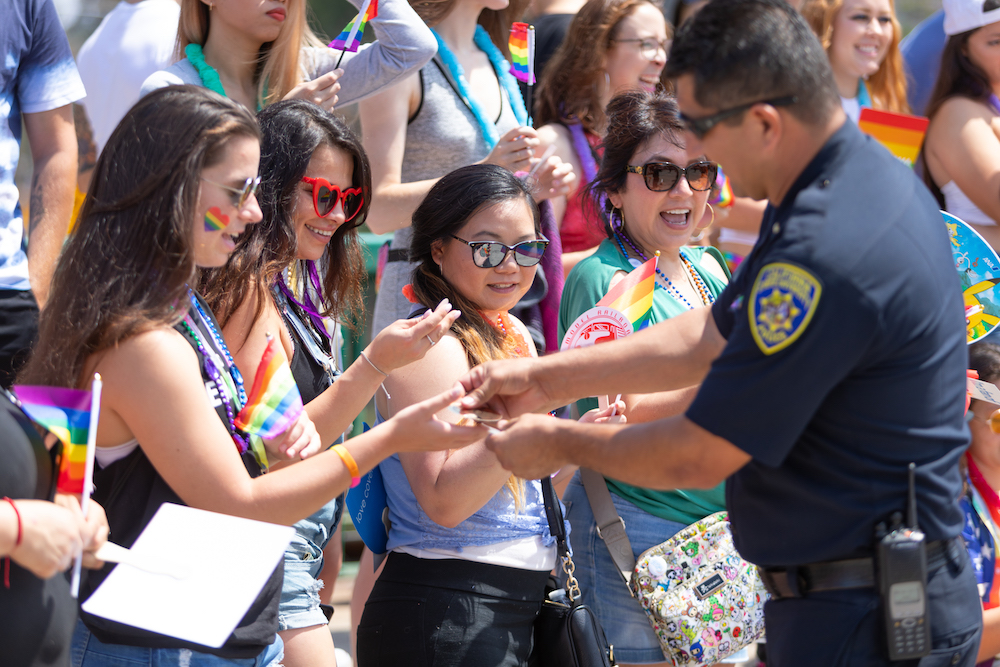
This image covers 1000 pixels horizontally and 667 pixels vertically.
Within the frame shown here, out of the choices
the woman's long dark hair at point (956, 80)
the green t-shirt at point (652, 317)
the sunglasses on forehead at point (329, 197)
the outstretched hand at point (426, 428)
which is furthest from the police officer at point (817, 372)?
the woman's long dark hair at point (956, 80)

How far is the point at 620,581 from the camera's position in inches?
128

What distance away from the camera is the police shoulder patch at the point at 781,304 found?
6.31 feet

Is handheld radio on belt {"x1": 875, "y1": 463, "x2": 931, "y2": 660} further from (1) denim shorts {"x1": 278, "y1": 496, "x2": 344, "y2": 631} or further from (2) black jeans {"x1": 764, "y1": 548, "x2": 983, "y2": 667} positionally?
(1) denim shorts {"x1": 278, "y1": 496, "x2": 344, "y2": 631}

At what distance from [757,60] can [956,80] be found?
10.8ft

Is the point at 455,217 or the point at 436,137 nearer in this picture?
the point at 455,217

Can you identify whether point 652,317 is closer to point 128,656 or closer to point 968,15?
point 128,656

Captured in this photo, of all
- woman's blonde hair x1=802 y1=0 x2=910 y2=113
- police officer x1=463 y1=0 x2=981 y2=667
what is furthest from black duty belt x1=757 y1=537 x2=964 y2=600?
woman's blonde hair x1=802 y1=0 x2=910 y2=113

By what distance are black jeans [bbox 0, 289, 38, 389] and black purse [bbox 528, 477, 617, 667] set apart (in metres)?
1.77

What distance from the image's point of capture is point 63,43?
362 centimetres

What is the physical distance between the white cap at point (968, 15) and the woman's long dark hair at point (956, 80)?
5 cm

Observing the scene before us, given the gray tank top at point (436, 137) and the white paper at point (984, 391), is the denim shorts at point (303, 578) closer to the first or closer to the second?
the gray tank top at point (436, 137)

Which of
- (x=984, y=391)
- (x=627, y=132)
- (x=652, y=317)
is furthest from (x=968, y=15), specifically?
(x=652, y=317)

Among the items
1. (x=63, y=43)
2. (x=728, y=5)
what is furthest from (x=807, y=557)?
(x=63, y=43)

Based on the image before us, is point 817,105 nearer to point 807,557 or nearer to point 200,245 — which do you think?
point 807,557
